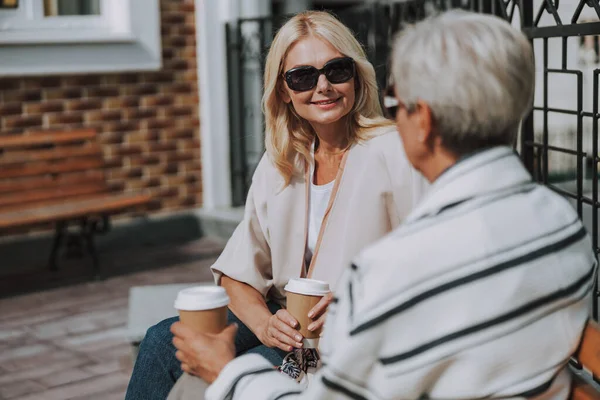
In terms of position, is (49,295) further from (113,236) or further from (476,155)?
(476,155)

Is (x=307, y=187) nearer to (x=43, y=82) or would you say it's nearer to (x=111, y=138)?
(x=43, y=82)

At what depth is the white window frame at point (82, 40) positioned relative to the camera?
6.82 metres

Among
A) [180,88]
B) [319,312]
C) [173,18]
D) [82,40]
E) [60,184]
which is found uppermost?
[173,18]

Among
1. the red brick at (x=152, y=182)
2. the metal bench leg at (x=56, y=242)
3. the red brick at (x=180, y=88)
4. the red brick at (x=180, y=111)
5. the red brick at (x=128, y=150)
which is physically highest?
the red brick at (x=180, y=88)

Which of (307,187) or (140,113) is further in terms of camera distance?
(140,113)

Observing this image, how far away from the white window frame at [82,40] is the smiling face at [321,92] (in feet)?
14.6

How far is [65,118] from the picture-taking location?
7133 millimetres

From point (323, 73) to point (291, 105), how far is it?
0.20m

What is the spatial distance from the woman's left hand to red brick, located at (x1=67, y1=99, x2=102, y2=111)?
5.24 metres

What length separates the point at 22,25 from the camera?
699 cm

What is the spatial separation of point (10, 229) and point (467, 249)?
5.91m

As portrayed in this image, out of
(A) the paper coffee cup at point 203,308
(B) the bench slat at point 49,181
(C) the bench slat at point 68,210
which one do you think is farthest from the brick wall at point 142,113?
(A) the paper coffee cup at point 203,308

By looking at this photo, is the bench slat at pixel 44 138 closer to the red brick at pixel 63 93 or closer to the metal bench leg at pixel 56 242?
the red brick at pixel 63 93

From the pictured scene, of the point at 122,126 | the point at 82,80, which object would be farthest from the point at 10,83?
the point at 122,126
